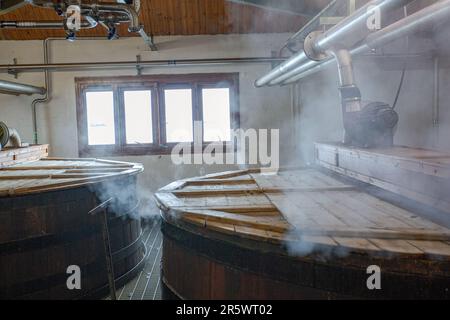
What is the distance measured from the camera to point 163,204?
7.34 feet

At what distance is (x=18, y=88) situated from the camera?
17.6 feet

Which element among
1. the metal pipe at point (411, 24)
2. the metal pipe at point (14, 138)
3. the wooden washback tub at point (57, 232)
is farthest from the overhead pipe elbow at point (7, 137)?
the metal pipe at point (411, 24)


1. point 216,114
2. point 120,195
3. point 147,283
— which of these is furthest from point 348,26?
point 216,114

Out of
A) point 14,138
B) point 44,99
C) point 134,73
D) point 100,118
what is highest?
point 134,73

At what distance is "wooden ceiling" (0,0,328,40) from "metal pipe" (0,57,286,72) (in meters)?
0.65

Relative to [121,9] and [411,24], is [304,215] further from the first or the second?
[121,9]

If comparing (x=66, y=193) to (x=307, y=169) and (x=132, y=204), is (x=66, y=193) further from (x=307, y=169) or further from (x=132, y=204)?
(x=307, y=169)

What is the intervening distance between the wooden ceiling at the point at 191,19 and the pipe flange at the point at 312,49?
2722 millimetres

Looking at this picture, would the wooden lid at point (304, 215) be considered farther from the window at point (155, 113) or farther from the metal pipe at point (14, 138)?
the window at point (155, 113)

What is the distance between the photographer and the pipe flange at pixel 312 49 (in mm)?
3264

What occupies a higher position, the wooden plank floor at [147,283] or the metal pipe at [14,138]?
the metal pipe at [14,138]

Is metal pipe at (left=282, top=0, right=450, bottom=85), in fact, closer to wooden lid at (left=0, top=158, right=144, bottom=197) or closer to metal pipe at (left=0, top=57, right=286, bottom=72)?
metal pipe at (left=0, top=57, right=286, bottom=72)

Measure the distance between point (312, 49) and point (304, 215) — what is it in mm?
1945
